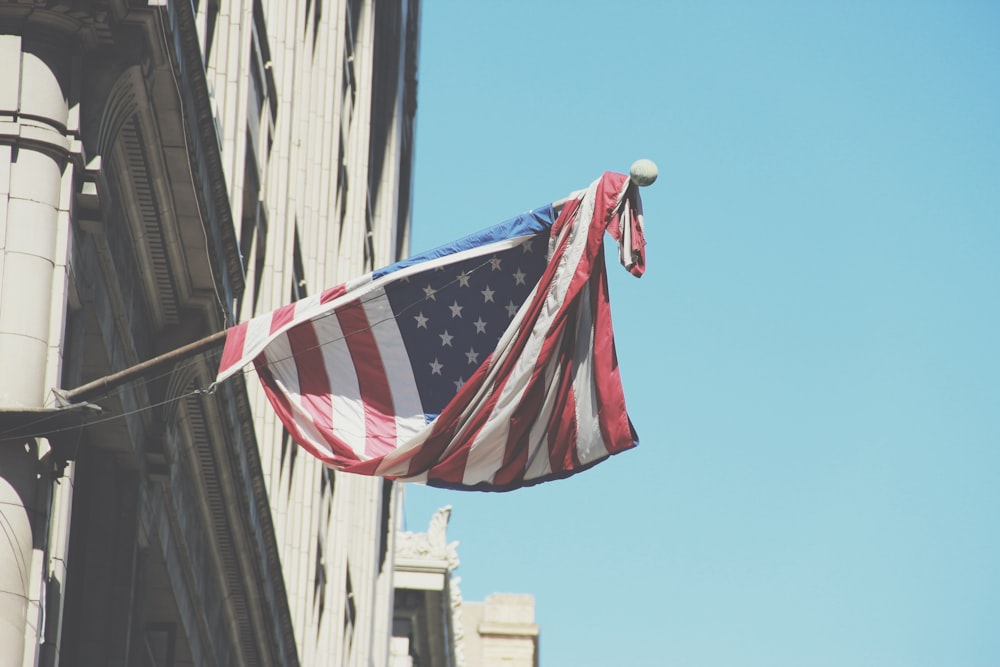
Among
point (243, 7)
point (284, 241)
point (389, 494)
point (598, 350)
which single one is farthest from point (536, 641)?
point (598, 350)

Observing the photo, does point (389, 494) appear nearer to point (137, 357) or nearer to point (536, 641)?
point (536, 641)

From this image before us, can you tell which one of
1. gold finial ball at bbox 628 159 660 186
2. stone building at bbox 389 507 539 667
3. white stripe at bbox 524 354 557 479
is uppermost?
stone building at bbox 389 507 539 667

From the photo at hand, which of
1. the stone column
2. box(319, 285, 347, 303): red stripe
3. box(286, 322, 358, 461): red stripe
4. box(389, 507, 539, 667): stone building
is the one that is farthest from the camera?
box(389, 507, 539, 667): stone building

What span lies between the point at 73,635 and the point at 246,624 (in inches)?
309

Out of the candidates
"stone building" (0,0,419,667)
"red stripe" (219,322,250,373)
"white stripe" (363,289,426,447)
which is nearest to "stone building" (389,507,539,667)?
"stone building" (0,0,419,667)

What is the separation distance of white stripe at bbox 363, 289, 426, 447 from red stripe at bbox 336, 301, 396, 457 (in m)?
0.05

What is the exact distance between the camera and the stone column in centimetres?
1727

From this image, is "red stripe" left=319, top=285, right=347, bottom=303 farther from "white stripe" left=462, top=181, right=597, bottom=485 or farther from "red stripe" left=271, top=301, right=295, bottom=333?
"white stripe" left=462, top=181, right=597, bottom=485

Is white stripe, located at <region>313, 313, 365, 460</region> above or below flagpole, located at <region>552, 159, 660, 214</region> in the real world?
below

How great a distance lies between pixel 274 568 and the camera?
3150 centimetres

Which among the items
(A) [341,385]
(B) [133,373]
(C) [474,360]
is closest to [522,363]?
(C) [474,360]

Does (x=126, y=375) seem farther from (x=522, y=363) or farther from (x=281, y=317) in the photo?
(x=522, y=363)

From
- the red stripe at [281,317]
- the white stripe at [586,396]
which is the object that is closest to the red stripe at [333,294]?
the red stripe at [281,317]

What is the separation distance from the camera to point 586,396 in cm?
2091
